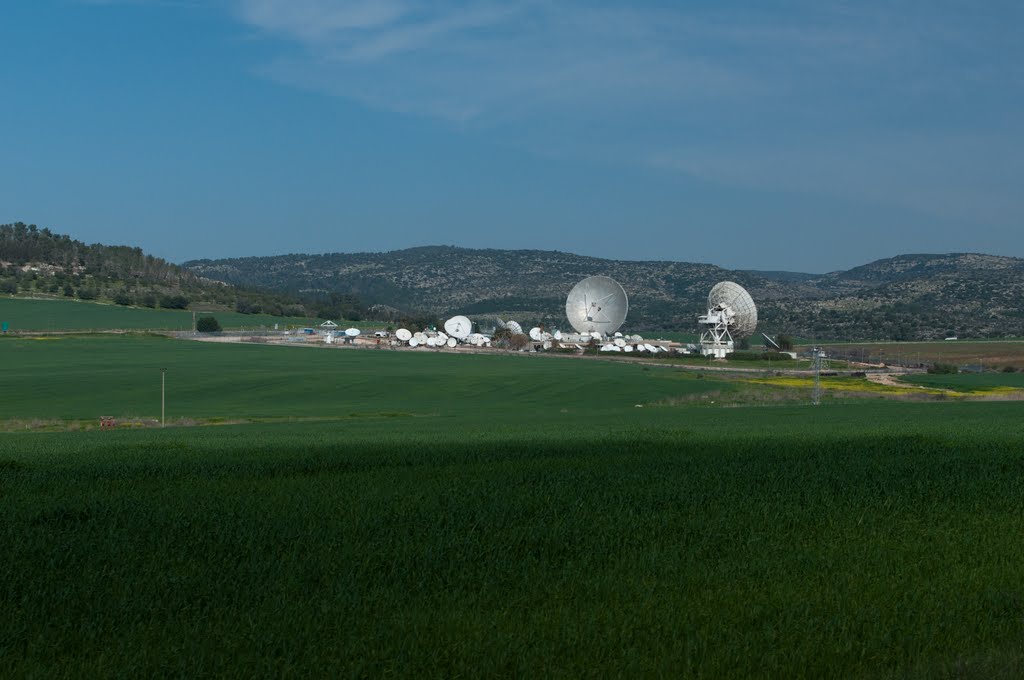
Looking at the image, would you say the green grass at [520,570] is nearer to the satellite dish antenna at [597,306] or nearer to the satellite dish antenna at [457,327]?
the satellite dish antenna at [597,306]

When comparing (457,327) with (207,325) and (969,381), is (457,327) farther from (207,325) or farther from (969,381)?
(969,381)

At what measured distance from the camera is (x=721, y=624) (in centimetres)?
1022

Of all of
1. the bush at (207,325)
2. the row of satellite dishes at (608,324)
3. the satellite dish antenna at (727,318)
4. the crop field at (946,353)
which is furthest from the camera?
the bush at (207,325)

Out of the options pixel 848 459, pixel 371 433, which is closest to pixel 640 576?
pixel 848 459

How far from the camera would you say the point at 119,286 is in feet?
577

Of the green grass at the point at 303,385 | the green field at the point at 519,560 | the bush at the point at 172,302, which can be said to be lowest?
the green grass at the point at 303,385

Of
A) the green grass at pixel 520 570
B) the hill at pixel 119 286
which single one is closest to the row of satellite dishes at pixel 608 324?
the hill at pixel 119 286

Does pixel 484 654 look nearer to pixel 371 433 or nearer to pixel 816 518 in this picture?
pixel 816 518

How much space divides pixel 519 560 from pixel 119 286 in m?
176

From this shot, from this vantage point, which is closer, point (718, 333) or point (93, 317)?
point (718, 333)

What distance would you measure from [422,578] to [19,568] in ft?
14.5

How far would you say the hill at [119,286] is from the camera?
164m

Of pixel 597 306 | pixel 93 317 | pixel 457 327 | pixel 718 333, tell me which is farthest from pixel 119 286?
pixel 718 333

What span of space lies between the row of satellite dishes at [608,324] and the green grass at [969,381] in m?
24.9
